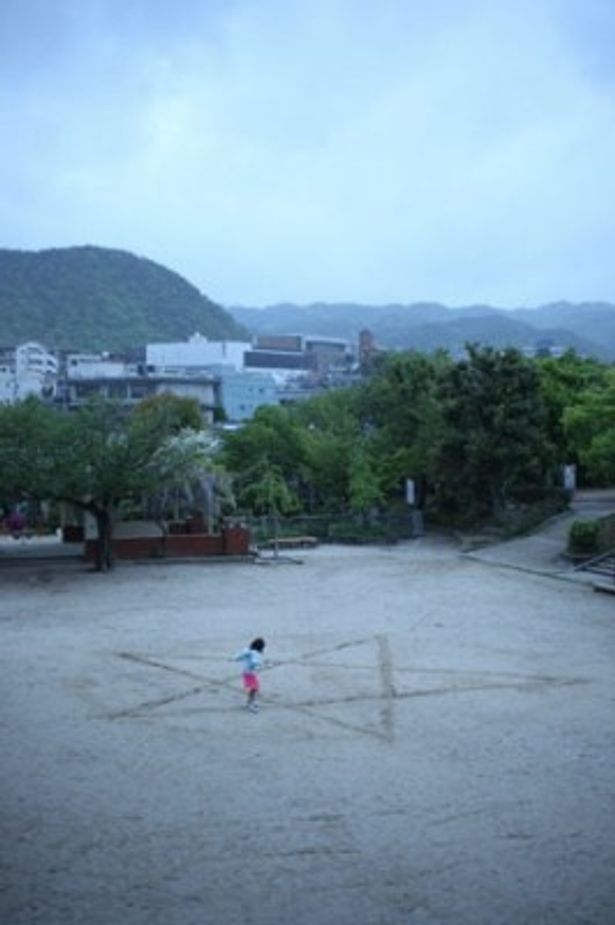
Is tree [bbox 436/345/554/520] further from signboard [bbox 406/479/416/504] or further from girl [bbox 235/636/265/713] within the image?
girl [bbox 235/636/265/713]

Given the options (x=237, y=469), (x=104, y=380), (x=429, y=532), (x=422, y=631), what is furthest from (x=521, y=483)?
(x=104, y=380)

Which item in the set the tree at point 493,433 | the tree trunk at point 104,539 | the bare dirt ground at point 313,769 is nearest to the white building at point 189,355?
the tree at point 493,433

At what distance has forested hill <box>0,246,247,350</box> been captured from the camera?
147m

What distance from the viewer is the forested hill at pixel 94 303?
146625mm

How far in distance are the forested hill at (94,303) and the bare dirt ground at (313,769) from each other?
126 meters

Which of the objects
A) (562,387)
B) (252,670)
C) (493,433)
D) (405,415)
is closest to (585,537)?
(493,433)

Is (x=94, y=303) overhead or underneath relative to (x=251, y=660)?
overhead

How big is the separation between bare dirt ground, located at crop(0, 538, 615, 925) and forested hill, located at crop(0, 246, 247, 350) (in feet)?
413

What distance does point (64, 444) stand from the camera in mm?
29969

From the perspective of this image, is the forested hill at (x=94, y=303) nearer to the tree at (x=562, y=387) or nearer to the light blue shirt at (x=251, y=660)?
the tree at (x=562, y=387)

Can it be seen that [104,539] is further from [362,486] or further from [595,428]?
[595,428]

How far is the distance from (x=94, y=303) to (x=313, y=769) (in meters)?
152

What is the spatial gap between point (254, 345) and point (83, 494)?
5193 inches

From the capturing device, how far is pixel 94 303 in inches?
6142
